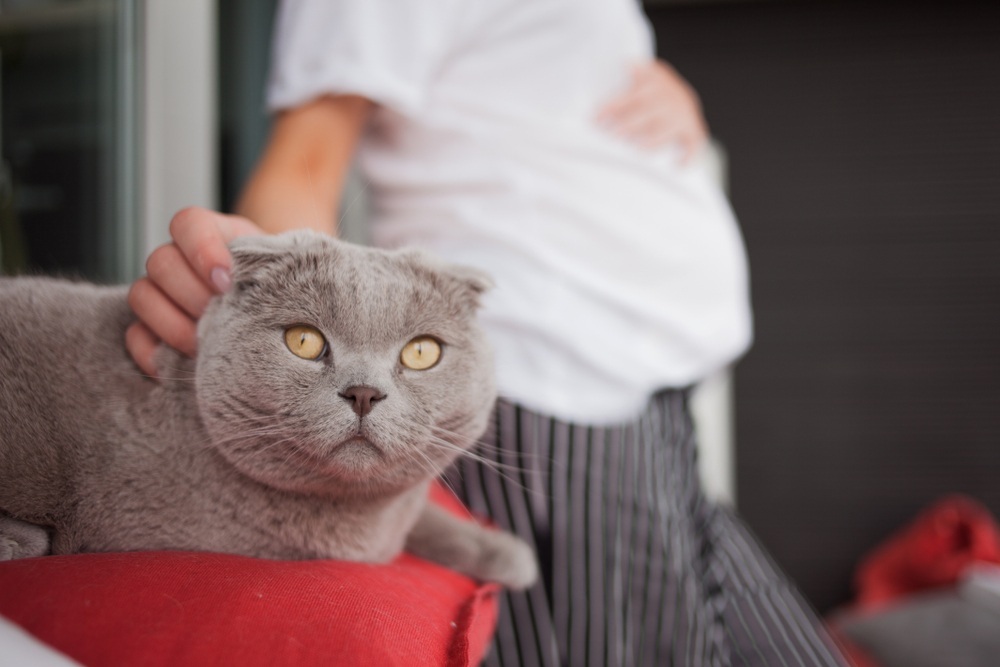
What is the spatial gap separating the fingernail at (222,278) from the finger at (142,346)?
69 mm

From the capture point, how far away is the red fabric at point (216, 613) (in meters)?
0.36

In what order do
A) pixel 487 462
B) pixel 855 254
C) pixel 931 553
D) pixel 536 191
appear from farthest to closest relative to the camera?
pixel 855 254 < pixel 931 553 < pixel 536 191 < pixel 487 462

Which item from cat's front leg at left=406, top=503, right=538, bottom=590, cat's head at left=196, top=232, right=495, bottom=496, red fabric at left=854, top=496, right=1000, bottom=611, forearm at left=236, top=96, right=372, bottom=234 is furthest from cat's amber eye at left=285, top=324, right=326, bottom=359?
red fabric at left=854, top=496, right=1000, bottom=611

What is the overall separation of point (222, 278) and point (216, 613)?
205 millimetres

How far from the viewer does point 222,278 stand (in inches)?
17.7

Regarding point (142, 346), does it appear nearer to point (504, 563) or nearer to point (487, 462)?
point (487, 462)

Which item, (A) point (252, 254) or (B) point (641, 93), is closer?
(A) point (252, 254)

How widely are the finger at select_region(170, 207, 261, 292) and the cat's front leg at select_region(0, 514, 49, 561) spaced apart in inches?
7.3

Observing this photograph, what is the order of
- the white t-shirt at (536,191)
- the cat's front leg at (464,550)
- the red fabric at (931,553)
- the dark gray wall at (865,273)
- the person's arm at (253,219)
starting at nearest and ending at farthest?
the person's arm at (253,219) → the cat's front leg at (464,550) → the white t-shirt at (536,191) → the red fabric at (931,553) → the dark gray wall at (865,273)

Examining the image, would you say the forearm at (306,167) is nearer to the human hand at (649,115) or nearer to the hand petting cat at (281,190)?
the hand petting cat at (281,190)

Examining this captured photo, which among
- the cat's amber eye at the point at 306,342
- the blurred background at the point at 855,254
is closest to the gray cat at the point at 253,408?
the cat's amber eye at the point at 306,342

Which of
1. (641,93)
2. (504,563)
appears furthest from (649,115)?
(504,563)

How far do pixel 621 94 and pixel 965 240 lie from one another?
2587 millimetres

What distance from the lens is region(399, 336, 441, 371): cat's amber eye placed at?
0.45 m
